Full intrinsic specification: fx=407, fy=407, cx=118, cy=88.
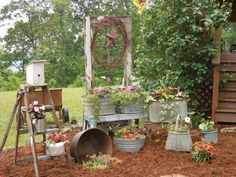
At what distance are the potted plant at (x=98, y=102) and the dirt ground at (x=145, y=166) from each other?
63 cm

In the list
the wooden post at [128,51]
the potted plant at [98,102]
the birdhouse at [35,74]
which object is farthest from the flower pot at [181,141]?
the birdhouse at [35,74]

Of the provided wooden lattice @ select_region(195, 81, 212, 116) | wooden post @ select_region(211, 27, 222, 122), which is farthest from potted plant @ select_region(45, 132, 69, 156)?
wooden lattice @ select_region(195, 81, 212, 116)

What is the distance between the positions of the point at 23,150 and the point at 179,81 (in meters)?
3.37

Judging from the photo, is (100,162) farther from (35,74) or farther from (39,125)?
(35,74)

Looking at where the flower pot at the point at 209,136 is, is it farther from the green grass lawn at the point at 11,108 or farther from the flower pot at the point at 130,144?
the green grass lawn at the point at 11,108

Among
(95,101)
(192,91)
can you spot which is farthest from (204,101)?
(95,101)

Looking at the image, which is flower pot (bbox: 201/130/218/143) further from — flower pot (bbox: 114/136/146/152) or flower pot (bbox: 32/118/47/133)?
flower pot (bbox: 32/118/47/133)

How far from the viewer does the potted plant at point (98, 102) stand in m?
6.04

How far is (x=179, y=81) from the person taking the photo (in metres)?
7.88

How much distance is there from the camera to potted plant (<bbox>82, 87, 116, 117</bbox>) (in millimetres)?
6043

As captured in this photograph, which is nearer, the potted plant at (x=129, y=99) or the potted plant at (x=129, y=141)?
the potted plant at (x=129, y=141)

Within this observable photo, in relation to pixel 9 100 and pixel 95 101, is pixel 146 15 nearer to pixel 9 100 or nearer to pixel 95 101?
pixel 95 101

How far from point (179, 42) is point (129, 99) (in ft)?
6.59

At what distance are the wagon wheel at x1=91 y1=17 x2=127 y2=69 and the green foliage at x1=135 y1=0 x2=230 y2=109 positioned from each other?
51.6 inches
